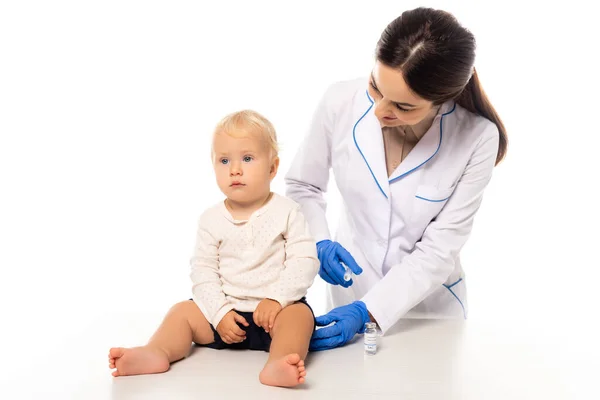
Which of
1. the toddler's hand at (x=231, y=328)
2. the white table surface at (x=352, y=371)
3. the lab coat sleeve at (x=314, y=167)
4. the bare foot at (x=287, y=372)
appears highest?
the lab coat sleeve at (x=314, y=167)

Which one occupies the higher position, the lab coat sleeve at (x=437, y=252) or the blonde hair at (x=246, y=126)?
the blonde hair at (x=246, y=126)

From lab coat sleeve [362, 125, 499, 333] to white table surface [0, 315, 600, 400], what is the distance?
0.28ft

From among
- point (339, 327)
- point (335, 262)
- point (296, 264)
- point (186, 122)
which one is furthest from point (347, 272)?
point (186, 122)

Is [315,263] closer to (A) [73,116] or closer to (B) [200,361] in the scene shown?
(B) [200,361]

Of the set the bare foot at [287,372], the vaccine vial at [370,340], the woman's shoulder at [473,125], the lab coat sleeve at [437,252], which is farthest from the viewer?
the woman's shoulder at [473,125]

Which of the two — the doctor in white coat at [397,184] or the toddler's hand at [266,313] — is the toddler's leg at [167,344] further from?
the doctor in white coat at [397,184]

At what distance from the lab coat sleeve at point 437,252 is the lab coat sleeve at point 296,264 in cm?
28

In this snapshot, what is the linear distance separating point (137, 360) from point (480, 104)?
1.11 meters

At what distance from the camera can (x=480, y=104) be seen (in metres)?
2.02

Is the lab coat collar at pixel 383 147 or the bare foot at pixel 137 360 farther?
the lab coat collar at pixel 383 147

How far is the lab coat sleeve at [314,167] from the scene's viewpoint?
2.07 metres

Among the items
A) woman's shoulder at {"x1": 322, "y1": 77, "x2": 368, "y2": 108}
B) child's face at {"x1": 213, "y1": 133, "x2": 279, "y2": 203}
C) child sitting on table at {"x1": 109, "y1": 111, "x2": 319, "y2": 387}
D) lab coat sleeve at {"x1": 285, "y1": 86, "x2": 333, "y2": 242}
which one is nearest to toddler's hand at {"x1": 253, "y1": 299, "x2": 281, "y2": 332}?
child sitting on table at {"x1": 109, "y1": 111, "x2": 319, "y2": 387}

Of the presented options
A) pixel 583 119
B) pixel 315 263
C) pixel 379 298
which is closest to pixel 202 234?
pixel 315 263

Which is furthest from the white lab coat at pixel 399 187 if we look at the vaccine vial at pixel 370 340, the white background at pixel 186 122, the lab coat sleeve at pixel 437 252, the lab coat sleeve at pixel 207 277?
the white background at pixel 186 122
